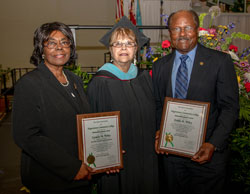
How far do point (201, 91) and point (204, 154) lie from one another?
500mm

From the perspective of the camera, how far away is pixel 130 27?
220cm

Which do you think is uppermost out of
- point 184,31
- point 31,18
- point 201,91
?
point 31,18

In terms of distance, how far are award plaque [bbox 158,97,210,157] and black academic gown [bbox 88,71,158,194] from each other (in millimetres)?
234

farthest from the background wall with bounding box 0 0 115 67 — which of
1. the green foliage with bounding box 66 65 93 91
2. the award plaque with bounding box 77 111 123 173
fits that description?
the award plaque with bounding box 77 111 123 173

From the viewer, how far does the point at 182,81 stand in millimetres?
2062

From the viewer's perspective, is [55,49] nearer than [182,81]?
Yes

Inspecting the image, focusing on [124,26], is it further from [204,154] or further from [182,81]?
[204,154]

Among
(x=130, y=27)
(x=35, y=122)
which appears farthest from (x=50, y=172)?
(x=130, y=27)

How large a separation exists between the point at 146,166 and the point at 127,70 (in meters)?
0.89

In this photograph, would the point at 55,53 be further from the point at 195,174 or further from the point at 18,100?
the point at 195,174

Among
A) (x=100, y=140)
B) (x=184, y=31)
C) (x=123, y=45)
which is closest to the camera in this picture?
(x=100, y=140)

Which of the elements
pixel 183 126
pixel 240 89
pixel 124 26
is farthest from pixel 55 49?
pixel 240 89

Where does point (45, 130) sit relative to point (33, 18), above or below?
below

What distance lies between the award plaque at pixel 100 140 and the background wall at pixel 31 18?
31.4 ft
